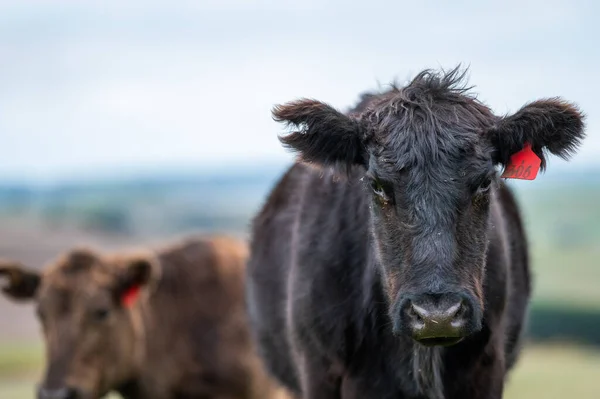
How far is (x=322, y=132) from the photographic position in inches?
248

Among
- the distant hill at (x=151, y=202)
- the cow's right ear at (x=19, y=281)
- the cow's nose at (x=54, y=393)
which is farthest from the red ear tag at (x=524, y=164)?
the distant hill at (x=151, y=202)

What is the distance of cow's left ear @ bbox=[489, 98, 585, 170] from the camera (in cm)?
615

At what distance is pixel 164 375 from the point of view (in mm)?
12242

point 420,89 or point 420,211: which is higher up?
point 420,89

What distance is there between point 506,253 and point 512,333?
93cm

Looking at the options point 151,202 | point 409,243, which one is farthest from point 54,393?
point 151,202

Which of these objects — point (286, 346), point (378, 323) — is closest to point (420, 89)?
point (378, 323)

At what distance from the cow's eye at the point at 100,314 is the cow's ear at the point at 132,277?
0.90 feet

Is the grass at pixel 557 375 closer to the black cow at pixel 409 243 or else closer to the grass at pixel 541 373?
the grass at pixel 541 373

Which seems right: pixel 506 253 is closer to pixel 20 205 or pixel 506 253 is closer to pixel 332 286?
pixel 332 286

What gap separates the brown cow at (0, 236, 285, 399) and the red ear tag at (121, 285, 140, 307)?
0.03 ft

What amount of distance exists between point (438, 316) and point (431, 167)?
2.84ft

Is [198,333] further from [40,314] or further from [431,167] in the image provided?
[431,167]

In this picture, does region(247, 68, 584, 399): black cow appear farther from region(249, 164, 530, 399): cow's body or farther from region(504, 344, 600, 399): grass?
region(504, 344, 600, 399): grass
